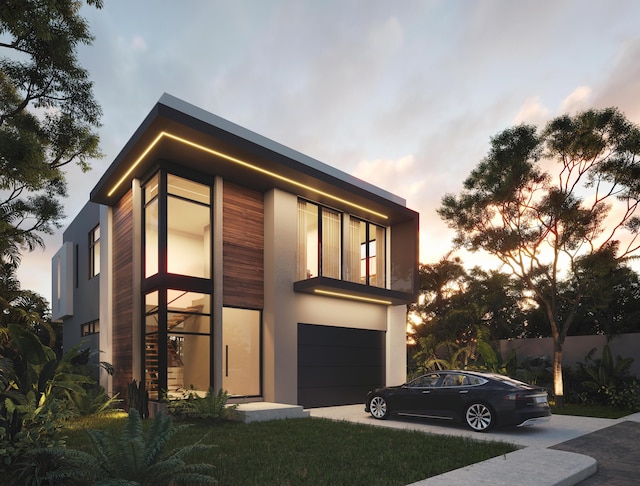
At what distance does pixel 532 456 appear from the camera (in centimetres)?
782

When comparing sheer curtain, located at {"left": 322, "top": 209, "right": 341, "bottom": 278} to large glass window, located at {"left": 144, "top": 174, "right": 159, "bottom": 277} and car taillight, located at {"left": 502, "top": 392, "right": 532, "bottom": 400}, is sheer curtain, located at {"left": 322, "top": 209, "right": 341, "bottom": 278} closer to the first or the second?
large glass window, located at {"left": 144, "top": 174, "right": 159, "bottom": 277}

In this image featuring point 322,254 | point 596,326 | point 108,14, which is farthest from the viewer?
point 596,326

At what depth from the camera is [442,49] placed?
508 inches

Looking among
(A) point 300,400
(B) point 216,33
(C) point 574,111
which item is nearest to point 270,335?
(A) point 300,400

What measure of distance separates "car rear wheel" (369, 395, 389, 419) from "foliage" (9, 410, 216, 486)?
7867 mm

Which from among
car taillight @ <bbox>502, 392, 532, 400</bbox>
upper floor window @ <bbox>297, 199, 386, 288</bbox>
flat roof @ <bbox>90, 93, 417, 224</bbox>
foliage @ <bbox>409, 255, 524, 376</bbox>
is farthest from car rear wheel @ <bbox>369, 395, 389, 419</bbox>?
foliage @ <bbox>409, 255, 524, 376</bbox>

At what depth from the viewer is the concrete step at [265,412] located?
11750 mm

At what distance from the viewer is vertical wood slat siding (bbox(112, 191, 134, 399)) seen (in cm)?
1473

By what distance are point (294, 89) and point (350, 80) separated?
5.45 ft

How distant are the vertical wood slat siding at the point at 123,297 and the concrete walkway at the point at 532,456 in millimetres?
7007

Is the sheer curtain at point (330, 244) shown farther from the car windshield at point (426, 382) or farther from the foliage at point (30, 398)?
the foliage at point (30, 398)

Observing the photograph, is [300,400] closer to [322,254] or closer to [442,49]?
[322,254]

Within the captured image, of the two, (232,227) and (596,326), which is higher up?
(232,227)

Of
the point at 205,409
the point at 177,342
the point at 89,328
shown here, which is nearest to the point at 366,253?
the point at 177,342
